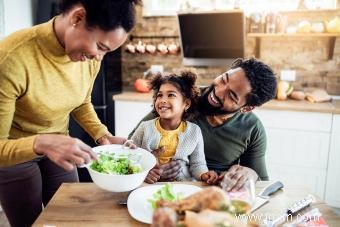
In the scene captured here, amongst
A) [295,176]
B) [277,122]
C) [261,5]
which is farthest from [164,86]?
[261,5]

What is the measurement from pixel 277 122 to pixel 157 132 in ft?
5.17

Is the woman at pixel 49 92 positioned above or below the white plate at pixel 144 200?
above

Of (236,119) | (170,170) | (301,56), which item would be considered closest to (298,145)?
(301,56)

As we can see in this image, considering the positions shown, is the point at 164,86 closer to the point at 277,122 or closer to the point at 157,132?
the point at 157,132

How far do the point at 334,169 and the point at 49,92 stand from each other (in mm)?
2407

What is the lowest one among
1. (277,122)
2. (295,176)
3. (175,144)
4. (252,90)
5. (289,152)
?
(295,176)

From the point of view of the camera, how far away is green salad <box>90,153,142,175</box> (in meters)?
1.05

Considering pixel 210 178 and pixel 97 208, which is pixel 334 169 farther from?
pixel 97 208

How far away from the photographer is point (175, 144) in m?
1.53

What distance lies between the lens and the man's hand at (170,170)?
4.50 feet

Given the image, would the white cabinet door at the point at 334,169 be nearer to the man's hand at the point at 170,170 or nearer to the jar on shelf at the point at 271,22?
the jar on shelf at the point at 271,22

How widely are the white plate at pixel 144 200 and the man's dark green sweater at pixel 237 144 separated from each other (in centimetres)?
44

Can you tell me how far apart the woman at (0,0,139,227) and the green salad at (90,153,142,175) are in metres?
0.12

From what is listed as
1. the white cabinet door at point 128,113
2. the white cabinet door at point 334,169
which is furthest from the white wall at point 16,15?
the white cabinet door at point 334,169
